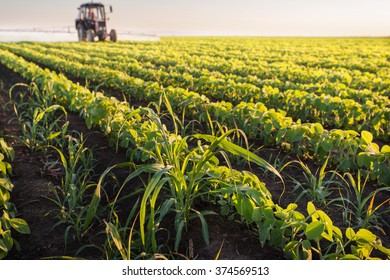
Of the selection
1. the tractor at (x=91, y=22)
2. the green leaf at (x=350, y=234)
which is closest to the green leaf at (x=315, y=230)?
the green leaf at (x=350, y=234)

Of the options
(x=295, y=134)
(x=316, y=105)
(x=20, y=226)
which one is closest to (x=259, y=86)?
(x=316, y=105)

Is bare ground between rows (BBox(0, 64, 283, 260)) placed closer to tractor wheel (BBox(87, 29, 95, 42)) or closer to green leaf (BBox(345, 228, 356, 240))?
green leaf (BBox(345, 228, 356, 240))

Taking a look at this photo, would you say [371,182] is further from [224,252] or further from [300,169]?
[224,252]

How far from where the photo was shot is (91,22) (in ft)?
77.8

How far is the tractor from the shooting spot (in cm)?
2301

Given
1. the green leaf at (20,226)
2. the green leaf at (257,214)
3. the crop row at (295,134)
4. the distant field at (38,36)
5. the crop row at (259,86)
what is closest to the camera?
the green leaf at (257,214)

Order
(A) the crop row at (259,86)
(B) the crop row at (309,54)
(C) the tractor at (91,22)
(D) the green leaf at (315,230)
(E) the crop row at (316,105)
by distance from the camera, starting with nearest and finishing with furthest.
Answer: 1. (D) the green leaf at (315,230)
2. (E) the crop row at (316,105)
3. (A) the crop row at (259,86)
4. (B) the crop row at (309,54)
5. (C) the tractor at (91,22)

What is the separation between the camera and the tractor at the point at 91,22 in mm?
23011

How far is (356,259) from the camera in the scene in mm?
1999

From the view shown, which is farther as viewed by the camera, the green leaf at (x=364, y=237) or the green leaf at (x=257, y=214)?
the green leaf at (x=257, y=214)

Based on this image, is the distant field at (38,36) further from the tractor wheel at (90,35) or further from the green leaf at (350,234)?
the green leaf at (350,234)

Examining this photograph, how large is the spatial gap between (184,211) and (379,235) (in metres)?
1.25

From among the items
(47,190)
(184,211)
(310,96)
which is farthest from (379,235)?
(310,96)

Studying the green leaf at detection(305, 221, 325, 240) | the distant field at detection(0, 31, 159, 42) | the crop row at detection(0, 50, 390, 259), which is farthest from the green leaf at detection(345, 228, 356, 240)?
the distant field at detection(0, 31, 159, 42)
